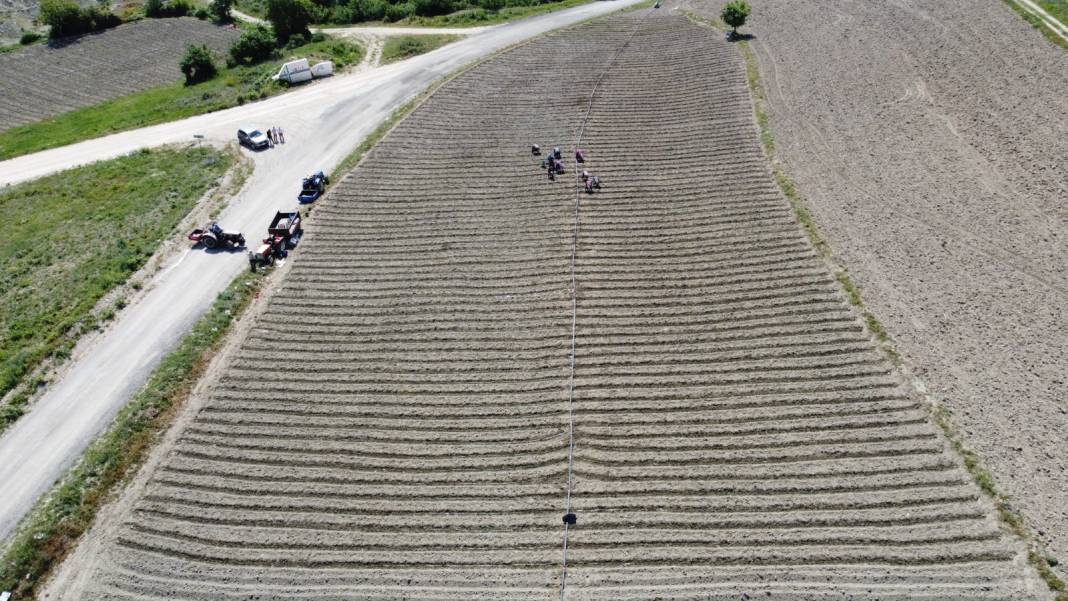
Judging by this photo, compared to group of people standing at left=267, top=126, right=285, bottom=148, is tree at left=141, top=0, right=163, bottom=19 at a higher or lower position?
higher

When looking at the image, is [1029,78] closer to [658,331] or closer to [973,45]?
[973,45]

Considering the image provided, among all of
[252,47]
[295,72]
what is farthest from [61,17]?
[295,72]

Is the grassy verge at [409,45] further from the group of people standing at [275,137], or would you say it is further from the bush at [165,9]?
the bush at [165,9]

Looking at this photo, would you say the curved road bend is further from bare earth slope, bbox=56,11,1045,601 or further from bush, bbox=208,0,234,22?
bush, bbox=208,0,234,22

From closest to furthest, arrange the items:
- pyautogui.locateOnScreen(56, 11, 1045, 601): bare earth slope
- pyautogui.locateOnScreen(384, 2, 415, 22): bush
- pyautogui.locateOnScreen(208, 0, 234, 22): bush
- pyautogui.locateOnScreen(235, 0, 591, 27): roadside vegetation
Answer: pyautogui.locateOnScreen(56, 11, 1045, 601): bare earth slope
pyautogui.locateOnScreen(235, 0, 591, 27): roadside vegetation
pyautogui.locateOnScreen(384, 2, 415, 22): bush
pyautogui.locateOnScreen(208, 0, 234, 22): bush

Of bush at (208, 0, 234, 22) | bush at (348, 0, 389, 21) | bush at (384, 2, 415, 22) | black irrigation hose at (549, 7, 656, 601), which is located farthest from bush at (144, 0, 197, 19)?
black irrigation hose at (549, 7, 656, 601)

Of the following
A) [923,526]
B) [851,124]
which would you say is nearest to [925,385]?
[923,526]
